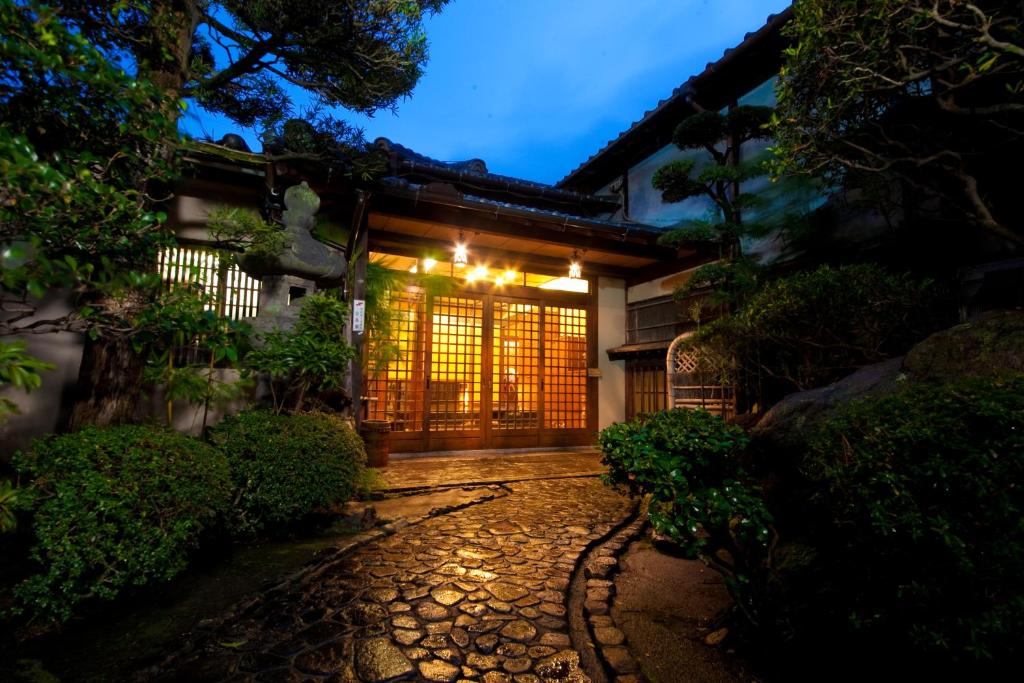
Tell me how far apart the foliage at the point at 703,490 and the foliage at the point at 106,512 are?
12.2ft

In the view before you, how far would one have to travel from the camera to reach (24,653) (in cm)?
322

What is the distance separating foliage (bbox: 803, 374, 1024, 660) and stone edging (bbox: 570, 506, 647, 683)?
4.75 ft

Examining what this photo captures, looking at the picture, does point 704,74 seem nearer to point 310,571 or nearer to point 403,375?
point 403,375

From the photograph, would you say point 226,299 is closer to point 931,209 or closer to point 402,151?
point 402,151

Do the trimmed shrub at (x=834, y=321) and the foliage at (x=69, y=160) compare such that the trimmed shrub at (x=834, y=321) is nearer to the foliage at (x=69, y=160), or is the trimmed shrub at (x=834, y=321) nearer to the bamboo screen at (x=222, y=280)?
the foliage at (x=69, y=160)

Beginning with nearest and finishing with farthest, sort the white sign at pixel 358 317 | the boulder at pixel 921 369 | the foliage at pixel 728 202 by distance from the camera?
the boulder at pixel 921 369, the white sign at pixel 358 317, the foliage at pixel 728 202

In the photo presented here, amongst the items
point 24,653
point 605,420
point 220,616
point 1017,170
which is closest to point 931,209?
point 1017,170

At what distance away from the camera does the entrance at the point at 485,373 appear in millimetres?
11805

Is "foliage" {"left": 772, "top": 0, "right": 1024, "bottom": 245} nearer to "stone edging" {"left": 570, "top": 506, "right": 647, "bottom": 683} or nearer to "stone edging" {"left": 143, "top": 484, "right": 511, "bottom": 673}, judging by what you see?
"stone edging" {"left": 570, "top": 506, "right": 647, "bottom": 683}

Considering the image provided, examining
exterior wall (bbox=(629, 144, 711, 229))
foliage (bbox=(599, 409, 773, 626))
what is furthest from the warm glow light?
foliage (bbox=(599, 409, 773, 626))

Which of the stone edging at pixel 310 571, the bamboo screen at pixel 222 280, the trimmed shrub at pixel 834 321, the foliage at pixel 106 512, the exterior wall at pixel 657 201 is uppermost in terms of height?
the exterior wall at pixel 657 201

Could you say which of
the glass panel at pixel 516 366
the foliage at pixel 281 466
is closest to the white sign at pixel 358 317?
the foliage at pixel 281 466

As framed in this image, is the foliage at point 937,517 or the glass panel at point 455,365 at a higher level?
the glass panel at point 455,365

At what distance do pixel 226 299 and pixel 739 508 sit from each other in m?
8.37
